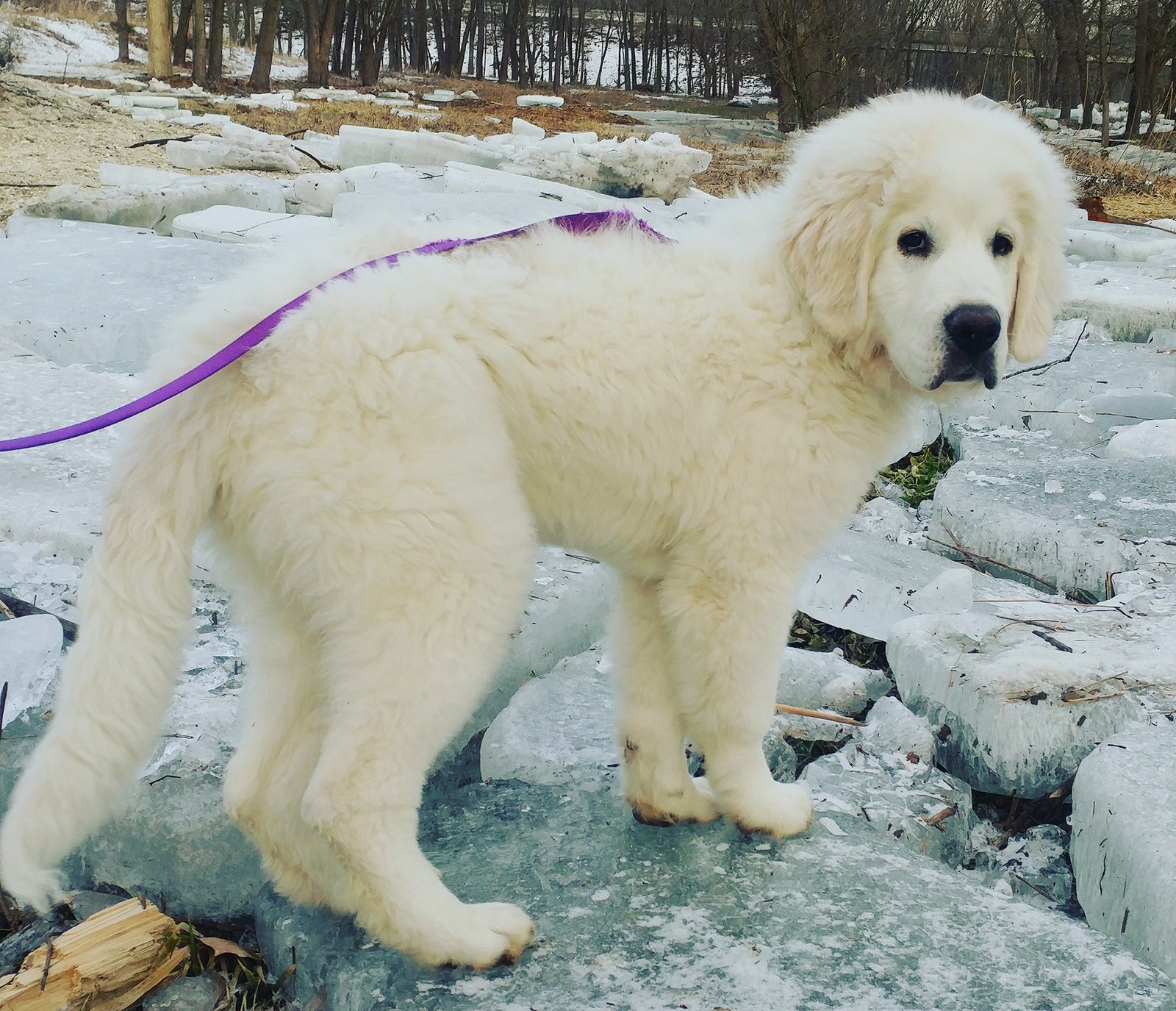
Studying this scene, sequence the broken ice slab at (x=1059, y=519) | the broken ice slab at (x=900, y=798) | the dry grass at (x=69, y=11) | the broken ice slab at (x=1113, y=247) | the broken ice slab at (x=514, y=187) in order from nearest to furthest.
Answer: the broken ice slab at (x=900, y=798) < the broken ice slab at (x=1059, y=519) < the broken ice slab at (x=514, y=187) < the broken ice slab at (x=1113, y=247) < the dry grass at (x=69, y=11)

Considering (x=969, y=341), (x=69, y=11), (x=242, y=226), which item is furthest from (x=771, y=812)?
(x=69, y=11)

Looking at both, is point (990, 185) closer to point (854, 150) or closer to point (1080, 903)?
point (854, 150)

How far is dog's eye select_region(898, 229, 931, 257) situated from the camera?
84.7 inches

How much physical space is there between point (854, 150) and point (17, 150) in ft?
34.4

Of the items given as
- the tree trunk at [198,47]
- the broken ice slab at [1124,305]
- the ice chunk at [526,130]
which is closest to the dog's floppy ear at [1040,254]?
the broken ice slab at [1124,305]

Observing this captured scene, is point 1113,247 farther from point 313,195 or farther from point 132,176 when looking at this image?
point 132,176

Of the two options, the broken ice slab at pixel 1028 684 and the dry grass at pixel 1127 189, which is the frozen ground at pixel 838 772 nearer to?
the broken ice slab at pixel 1028 684

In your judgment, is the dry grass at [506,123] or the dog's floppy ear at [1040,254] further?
the dry grass at [506,123]

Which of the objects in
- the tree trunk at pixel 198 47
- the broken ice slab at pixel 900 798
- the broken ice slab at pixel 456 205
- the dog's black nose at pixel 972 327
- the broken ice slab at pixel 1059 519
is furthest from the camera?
the tree trunk at pixel 198 47

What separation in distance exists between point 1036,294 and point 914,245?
0.33 m

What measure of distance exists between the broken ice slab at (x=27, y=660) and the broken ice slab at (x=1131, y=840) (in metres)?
2.11

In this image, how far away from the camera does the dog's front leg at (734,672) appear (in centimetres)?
209

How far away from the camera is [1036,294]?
7.59ft

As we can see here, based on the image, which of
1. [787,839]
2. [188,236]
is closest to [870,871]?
[787,839]
